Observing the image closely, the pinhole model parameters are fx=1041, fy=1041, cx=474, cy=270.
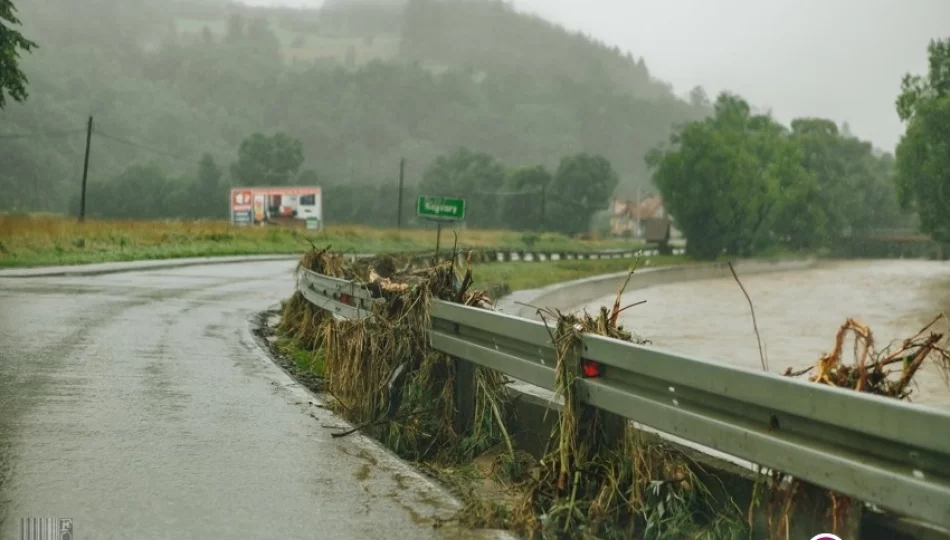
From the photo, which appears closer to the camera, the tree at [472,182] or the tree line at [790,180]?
the tree line at [790,180]

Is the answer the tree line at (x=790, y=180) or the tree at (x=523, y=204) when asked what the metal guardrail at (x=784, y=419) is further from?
the tree at (x=523, y=204)

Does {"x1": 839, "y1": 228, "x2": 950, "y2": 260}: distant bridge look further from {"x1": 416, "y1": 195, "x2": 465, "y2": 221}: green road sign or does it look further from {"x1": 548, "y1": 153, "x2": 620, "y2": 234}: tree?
{"x1": 416, "y1": 195, "x2": 465, "y2": 221}: green road sign

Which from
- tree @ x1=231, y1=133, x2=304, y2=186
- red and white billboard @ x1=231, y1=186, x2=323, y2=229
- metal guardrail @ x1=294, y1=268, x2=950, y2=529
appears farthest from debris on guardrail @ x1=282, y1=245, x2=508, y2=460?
tree @ x1=231, y1=133, x2=304, y2=186

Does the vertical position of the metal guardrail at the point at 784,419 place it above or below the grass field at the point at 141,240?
above

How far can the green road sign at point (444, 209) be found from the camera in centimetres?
1192

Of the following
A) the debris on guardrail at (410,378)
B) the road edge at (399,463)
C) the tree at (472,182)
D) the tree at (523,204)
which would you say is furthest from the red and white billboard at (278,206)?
the debris on guardrail at (410,378)

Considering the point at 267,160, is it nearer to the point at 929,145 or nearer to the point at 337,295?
the point at 929,145

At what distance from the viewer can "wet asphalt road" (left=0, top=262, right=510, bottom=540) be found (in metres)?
5.35

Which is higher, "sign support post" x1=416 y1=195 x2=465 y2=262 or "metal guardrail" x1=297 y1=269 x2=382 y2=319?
"sign support post" x1=416 y1=195 x2=465 y2=262

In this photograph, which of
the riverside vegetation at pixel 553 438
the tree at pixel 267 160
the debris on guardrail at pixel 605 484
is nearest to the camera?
the riverside vegetation at pixel 553 438

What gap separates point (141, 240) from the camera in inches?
1944

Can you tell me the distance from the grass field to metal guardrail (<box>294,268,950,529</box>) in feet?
55.0

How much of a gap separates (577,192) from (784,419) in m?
138

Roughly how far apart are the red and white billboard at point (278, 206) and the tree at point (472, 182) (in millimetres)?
38370
